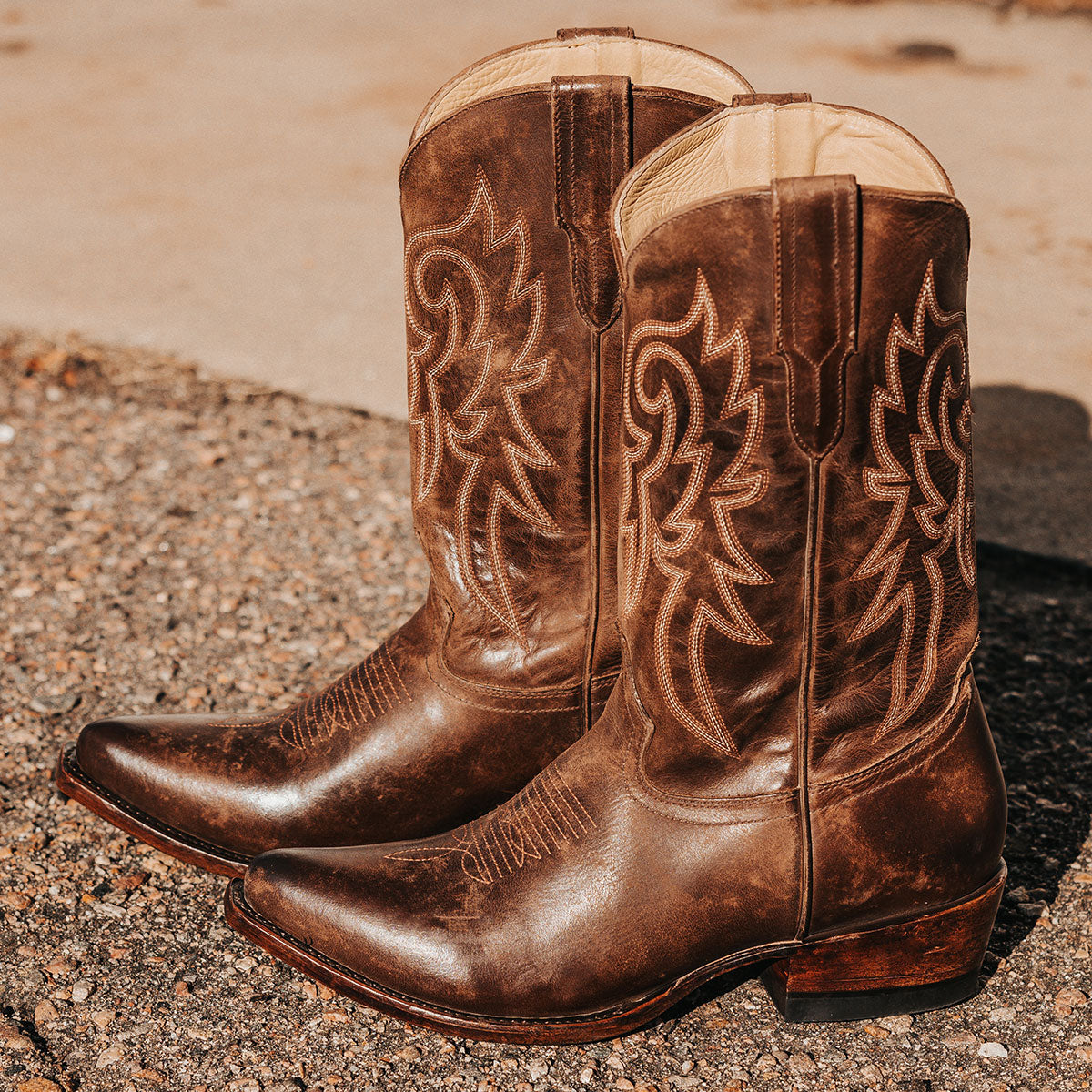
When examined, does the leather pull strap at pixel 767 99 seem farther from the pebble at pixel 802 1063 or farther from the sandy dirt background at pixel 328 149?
the sandy dirt background at pixel 328 149

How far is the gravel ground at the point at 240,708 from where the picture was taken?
55.8 inches

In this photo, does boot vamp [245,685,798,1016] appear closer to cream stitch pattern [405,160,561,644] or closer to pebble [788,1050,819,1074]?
pebble [788,1050,819,1074]

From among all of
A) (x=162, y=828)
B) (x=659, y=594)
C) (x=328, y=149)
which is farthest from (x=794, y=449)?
(x=328, y=149)

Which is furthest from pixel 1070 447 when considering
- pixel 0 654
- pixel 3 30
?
pixel 3 30

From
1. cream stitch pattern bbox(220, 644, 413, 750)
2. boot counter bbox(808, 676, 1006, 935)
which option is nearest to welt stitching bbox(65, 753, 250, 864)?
cream stitch pattern bbox(220, 644, 413, 750)

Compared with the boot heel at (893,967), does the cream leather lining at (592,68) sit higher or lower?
higher

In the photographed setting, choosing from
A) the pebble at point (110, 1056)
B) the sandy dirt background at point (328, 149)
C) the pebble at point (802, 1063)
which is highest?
the sandy dirt background at point (328, 149)

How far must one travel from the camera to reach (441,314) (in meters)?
1.51

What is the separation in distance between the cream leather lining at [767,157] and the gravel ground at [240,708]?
3.10 ft

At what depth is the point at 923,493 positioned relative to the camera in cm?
125

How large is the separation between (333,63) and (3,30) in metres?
2.18

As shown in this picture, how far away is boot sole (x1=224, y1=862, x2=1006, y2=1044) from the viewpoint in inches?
54.4

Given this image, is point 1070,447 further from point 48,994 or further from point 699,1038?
point 48,994

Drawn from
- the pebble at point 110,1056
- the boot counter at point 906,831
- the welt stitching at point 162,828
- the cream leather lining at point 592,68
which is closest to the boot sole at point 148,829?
the welt stitching at point 162,828
